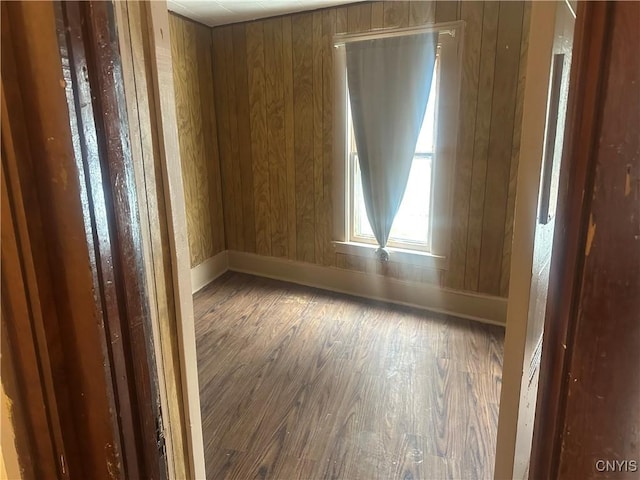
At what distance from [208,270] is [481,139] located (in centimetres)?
243

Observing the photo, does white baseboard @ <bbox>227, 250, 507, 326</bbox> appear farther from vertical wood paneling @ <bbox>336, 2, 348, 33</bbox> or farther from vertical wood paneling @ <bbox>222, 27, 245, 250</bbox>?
vertical wood paneling @ <bbox>336, 2, 348, 33</bbox>

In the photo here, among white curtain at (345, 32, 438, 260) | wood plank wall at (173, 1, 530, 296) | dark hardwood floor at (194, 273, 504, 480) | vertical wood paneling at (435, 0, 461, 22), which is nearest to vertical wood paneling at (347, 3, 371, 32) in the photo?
wood plank wall at (173, 1, 530, 296)

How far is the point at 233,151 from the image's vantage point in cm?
385

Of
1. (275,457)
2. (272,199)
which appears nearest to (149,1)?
(275,457)

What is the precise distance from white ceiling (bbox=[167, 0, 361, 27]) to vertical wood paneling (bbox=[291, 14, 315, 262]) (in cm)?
18

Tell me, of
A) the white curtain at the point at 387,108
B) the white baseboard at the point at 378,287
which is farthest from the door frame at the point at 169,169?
the white baseboard at the point at 378,287

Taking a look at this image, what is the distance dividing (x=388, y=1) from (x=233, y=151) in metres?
1.71

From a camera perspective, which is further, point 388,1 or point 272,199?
point 272,199

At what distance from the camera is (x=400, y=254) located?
11.0 feet

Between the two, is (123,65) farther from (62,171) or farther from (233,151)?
(233,151)

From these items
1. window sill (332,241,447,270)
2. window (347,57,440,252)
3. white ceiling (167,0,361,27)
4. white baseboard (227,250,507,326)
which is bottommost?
white baseboard (227,250,507,326)

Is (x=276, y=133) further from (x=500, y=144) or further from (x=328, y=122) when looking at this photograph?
(x=500, y=144)

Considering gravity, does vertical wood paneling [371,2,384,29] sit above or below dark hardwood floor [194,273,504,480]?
above

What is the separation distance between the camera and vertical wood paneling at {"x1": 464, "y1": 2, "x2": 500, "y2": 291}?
2.69 m
